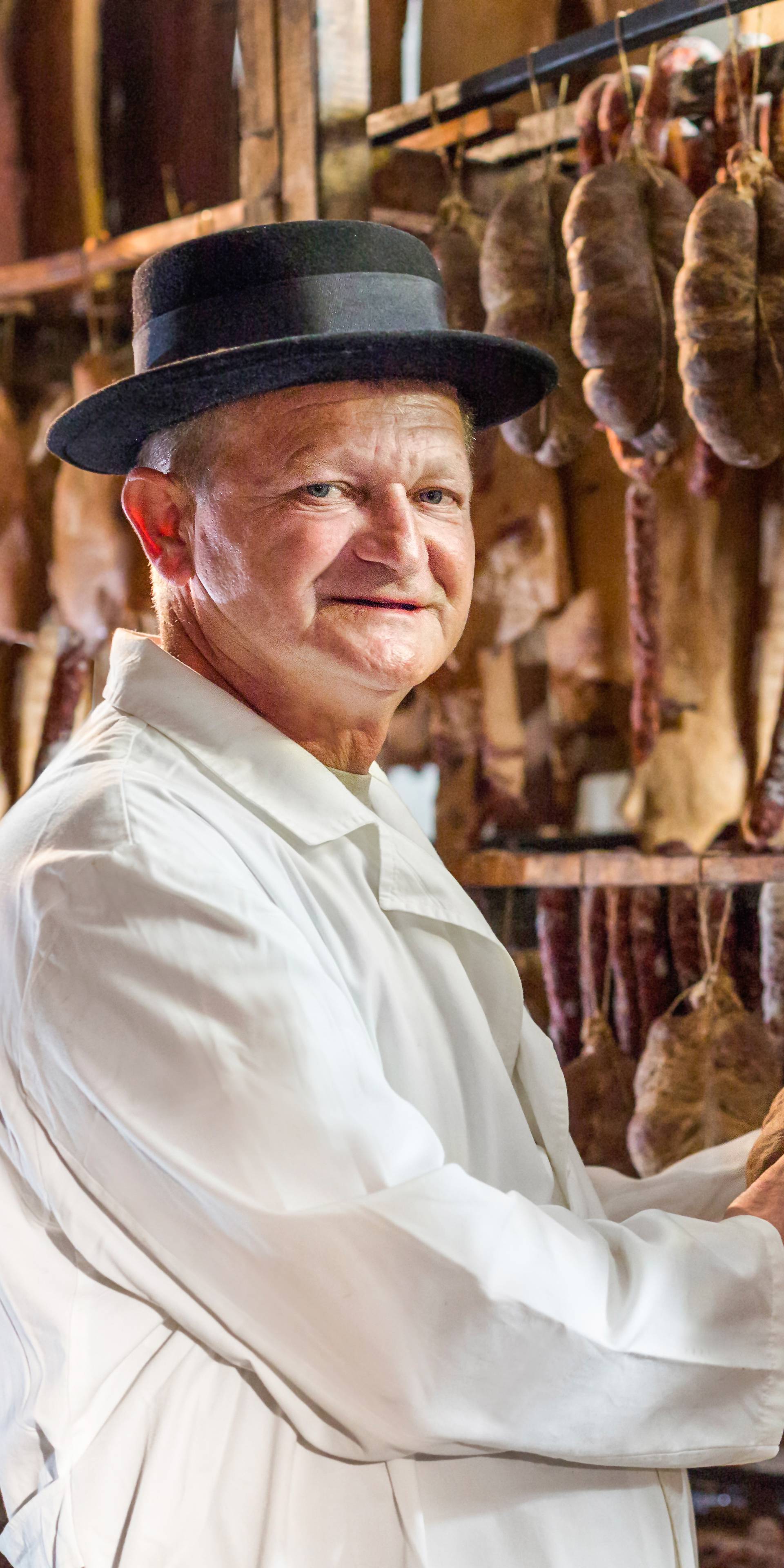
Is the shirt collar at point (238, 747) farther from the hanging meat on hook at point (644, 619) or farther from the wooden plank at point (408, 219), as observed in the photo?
the wooden plank at point (408, 219)

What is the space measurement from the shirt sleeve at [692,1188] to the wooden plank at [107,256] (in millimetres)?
2078

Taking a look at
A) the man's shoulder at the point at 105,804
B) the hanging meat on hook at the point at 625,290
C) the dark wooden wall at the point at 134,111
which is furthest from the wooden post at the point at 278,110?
the man's shoulder at the point at 105,804

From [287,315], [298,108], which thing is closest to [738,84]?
[298,108]

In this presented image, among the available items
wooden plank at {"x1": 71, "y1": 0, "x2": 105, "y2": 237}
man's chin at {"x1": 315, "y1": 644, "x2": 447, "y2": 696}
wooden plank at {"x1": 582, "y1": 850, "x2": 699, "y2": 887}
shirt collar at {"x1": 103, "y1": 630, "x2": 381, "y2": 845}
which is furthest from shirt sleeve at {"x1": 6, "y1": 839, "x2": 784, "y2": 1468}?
wooden plank at {"x1": 71, "y1": 0, "x2": 105, "y2": 237}

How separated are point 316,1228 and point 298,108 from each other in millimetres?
2321

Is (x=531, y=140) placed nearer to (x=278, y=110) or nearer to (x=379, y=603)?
(x=278, y=110)

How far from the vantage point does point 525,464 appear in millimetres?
3168

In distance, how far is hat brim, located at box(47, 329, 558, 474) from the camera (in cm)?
149

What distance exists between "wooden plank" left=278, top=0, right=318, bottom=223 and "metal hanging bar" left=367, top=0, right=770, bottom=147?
0.15m

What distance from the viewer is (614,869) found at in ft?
8.77

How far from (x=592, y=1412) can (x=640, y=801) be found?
1918 mm

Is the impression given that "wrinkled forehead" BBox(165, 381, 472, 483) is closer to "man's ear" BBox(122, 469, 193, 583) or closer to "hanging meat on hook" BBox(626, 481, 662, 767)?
"man's ear" BBox(122, 469, 193, 583)

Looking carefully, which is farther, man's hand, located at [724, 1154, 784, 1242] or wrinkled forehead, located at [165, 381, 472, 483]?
wrinkled forehead, located at [165, 381, 472, 483]

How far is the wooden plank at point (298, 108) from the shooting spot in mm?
2725
